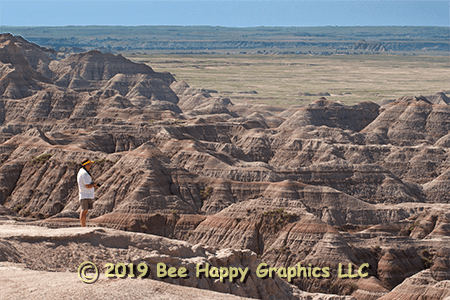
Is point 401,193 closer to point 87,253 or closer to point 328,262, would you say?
point 328,262

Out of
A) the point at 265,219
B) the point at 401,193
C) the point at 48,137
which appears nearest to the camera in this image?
A: the point at 265,219

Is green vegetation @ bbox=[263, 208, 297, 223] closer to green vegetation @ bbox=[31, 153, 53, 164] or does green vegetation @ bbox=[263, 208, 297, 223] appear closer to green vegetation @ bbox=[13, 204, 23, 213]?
green vegetation @ bbox=[13, 204, 23, 213]

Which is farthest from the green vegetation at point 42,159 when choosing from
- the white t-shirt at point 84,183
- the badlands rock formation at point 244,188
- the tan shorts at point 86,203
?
the white t-shirt at point 84,183

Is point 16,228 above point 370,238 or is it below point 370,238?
above

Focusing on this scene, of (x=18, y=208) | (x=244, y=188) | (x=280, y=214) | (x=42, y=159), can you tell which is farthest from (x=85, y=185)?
(x=42, y=159)

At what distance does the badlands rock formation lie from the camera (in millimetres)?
56688

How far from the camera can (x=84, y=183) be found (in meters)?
31.4

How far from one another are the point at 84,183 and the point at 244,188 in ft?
152

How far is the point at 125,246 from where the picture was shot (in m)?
35.2

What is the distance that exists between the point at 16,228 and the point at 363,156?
7588 cm

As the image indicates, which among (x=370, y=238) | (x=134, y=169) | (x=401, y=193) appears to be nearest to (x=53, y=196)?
(x=134, y=169)

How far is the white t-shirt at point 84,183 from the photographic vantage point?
102ft

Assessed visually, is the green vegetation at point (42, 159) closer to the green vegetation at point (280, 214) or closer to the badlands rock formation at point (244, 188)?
the badlands rock formation at point (244, 188)

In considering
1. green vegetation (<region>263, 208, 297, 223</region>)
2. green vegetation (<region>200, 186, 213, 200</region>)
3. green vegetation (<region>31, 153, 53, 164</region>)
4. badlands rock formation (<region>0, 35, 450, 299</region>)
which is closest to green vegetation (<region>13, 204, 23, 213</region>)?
badlands rock formation (<region>0, 35, 450, 299</region>)
